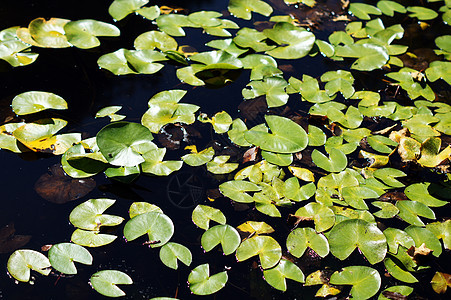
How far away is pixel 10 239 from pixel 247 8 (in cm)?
221

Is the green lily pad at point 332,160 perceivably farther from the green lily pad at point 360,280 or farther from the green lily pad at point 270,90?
the green lily pad at point 360,280

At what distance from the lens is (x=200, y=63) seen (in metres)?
2.34

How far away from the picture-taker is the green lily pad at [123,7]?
8.61 feet

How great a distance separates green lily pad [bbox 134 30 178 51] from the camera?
7.93 feet

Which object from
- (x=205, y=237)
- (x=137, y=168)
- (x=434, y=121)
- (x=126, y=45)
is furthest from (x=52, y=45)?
(x=434, y=121)

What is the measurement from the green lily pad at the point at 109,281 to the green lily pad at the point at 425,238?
116 cm

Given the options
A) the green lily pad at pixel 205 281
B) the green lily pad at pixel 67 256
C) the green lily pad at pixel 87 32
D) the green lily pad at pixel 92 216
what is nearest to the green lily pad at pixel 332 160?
the green lily pad at pixel 205 281

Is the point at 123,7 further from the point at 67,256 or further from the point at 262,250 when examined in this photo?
the point at 262,250

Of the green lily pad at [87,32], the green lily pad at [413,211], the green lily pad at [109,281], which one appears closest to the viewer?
the green lily pad at [109,281]

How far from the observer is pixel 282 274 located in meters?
1.48

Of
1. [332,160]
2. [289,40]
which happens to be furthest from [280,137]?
[289,40]

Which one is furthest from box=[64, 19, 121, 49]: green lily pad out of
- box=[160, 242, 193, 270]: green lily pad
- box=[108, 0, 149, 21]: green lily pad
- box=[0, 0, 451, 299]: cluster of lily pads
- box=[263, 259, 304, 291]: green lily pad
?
box=[263, 259, 304, 291]: green lily pad

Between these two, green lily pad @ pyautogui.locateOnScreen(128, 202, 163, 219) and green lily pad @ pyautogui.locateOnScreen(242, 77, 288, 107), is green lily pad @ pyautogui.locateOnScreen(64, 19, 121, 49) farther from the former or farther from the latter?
green lily pad @ pyautogui.locateOnScreen(128, 202, 163, 219)

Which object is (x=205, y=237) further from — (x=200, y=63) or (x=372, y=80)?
(x=372, y=80)
